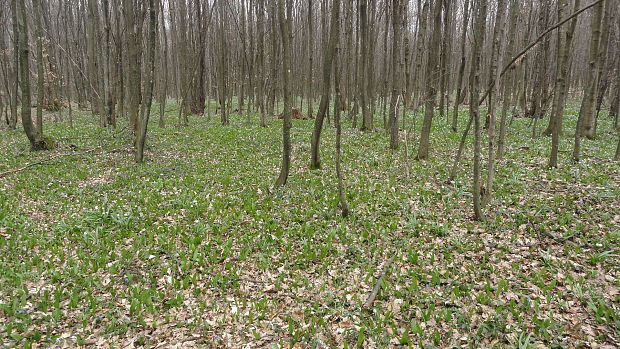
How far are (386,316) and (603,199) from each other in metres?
6.10

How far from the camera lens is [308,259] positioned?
646 cm

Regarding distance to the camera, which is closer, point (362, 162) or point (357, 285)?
point (357, 285)

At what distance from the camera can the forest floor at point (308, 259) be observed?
470cm

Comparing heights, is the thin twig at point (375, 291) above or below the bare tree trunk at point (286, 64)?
below

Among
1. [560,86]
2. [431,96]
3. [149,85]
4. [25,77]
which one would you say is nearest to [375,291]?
[431,96]

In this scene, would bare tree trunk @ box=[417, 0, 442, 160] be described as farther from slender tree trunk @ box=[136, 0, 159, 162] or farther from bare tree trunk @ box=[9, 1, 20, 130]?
bare tree trunk @ box=[9, 1, 20, 130]

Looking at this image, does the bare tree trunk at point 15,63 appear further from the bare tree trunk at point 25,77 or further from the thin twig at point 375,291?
the thin twig at point 375,291

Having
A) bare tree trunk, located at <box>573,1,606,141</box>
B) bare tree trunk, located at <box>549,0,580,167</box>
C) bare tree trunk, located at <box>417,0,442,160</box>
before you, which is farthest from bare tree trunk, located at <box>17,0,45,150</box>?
bare tree trunk, located at <box>573,1,606,141</box>

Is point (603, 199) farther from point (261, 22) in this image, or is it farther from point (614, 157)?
point (261, 22)

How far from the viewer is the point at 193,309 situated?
5.19 metres

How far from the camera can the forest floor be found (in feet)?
15.4

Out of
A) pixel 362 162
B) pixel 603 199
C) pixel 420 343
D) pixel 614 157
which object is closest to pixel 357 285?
pixel 420 343

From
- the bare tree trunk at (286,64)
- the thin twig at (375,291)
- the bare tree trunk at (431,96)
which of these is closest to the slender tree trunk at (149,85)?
the bare tree trunk at (286,64)

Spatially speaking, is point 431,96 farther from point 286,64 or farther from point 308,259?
point 308,259
